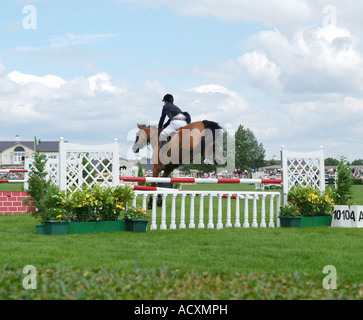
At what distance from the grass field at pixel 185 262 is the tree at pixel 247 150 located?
73976mm

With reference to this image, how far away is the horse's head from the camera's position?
14620 mm

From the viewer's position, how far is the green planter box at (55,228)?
829 cm

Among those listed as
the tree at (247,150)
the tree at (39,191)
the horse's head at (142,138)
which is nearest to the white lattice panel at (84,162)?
the tree at (39,191)

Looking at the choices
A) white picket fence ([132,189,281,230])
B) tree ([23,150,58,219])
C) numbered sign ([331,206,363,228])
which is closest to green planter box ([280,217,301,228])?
white picket fence ([132,189,281,230])

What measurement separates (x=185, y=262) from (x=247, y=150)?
81597mm

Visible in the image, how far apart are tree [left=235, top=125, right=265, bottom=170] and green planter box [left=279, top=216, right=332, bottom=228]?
72413mm

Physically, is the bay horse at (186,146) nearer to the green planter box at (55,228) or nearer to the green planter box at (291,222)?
the green planter box at (291,222)

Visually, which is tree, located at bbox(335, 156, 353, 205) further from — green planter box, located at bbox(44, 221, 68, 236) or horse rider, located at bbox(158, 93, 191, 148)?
green planter box, located at bbox(44, 221, 68, 236)

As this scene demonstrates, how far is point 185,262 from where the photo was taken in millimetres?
5797

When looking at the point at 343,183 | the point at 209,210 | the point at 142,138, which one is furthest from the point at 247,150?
the point at 209,210

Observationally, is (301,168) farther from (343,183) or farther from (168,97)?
(168,97)

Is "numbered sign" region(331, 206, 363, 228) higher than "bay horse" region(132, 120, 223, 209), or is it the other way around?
"bay horse" region(132, 120, 223, 209)
